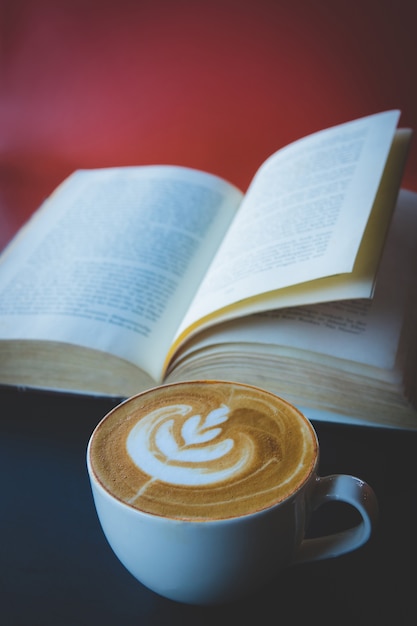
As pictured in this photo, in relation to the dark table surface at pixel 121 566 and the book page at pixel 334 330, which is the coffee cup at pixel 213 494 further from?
the book page at pixel 334 330

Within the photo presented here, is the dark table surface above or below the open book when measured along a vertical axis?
below

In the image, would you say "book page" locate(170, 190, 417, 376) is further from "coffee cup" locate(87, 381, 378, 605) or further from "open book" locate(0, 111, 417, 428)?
"coffee cup" locate(87, 381, 378, 605)

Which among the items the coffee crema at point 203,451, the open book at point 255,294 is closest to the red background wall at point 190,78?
the open book at point 255,294

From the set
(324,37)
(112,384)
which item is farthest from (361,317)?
→ (324,37)

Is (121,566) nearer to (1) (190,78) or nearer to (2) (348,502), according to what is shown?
(2) (348,502)

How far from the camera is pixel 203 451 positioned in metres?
0.40

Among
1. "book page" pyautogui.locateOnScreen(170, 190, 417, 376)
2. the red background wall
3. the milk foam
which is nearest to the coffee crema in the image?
the milk foam

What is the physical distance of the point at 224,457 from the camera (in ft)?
1.30

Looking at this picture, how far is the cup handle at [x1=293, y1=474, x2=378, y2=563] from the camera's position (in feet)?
1.24

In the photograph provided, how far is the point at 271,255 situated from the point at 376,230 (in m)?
0.11

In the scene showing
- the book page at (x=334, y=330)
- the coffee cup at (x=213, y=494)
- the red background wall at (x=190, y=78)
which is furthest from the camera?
the red background wall at (x=190, y=78)

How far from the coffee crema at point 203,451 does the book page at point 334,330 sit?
134mm

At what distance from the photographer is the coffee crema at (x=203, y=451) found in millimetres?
355

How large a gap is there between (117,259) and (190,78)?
105cm
